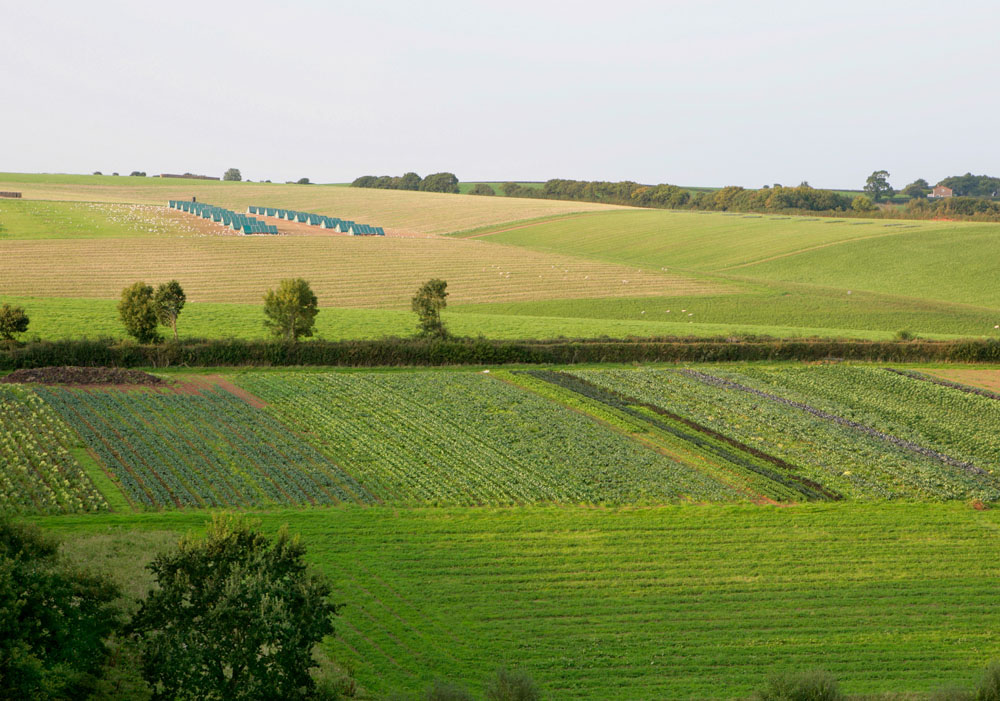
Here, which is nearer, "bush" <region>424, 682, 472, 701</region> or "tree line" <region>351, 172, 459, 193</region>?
"bush" <region>424, 682, 472, 701</region>

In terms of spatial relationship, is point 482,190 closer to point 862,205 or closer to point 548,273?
point 862,205

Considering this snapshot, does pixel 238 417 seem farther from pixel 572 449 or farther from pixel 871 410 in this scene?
pixel 871 410

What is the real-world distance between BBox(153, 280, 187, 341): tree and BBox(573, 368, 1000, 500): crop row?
21.9 m

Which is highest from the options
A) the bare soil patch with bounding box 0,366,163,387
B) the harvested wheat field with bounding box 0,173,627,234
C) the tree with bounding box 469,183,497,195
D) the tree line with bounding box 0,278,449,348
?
the tree with bounding box 469,183,497,195

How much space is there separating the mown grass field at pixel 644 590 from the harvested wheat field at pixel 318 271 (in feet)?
132

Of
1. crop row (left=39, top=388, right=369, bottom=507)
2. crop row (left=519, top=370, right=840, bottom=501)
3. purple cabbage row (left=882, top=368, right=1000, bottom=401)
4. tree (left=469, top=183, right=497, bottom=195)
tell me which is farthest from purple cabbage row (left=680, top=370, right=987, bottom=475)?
tree (left=469, top=183, right=497, bottom=195)

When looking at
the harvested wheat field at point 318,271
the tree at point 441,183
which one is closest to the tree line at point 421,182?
the tree at point 441,183

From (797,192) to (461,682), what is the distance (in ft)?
457

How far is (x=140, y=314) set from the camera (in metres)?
47.8

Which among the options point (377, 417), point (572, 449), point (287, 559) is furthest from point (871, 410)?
point (287, 559)

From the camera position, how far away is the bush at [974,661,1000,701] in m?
16.8

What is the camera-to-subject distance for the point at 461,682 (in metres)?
19.5

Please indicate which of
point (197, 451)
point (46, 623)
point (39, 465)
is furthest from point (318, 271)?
point (46, 623)

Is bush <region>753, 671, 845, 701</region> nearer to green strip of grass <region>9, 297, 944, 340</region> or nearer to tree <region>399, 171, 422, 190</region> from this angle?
green strip of grass <region>9, 297, 944, 340</region>
